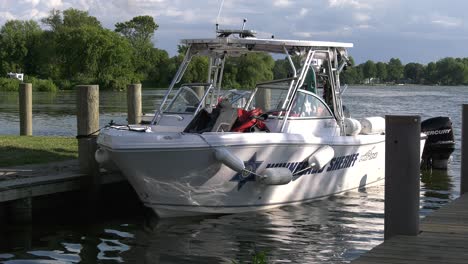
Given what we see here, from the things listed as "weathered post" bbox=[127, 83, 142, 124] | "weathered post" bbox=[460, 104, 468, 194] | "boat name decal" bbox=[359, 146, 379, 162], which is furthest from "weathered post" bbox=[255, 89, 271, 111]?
"weathered post" bbox=[127, 83, 142, 124]

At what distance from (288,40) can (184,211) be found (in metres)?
3.58

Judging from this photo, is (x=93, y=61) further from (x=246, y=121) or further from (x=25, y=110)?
(x=246, y=121)

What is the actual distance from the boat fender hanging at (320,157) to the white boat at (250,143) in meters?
0.02

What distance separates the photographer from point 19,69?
9856cm

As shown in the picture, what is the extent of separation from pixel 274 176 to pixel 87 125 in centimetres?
331

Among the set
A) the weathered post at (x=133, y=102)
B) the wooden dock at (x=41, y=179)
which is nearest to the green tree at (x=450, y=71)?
the weathered post at (x=133, y=102)

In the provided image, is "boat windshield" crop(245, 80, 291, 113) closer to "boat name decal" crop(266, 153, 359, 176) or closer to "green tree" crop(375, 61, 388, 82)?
"boat name decal" crop(266, 153, 359, 176)

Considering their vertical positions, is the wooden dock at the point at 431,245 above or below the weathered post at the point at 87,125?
below

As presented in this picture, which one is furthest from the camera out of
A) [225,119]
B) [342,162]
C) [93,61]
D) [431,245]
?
[93,61]

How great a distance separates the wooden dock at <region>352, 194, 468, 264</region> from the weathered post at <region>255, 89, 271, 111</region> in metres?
5.44

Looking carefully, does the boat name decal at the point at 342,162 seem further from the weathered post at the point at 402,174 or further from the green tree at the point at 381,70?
the green tree at the point at 381,70

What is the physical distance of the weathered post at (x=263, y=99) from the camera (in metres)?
13.4

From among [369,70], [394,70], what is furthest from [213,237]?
[394,70]

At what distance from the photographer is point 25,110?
61.4 feet
